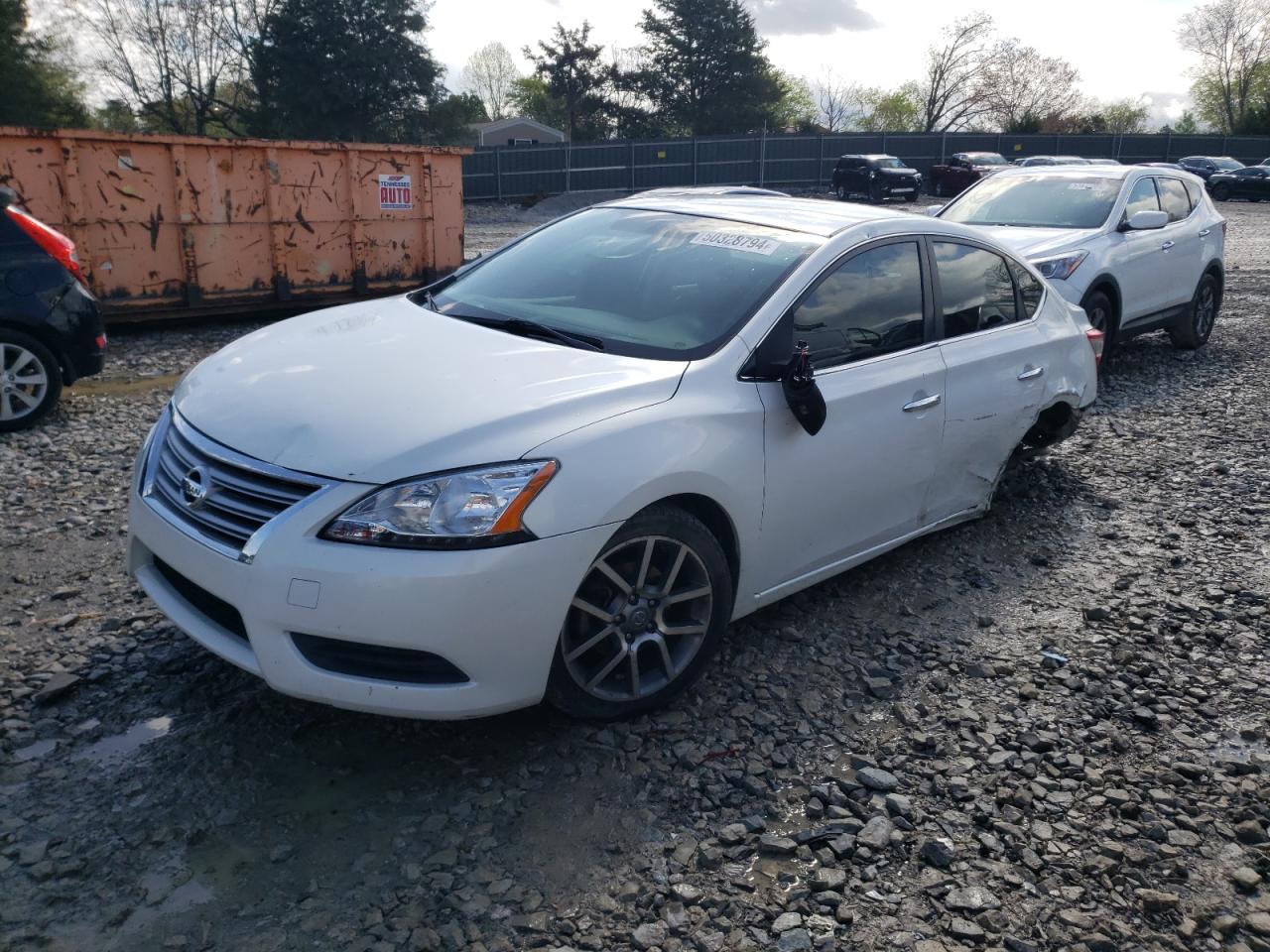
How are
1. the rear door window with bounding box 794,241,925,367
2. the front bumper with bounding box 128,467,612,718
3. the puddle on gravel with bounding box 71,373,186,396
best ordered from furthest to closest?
the puddle on gravel with bounding box 71,373,186,396, the rear door window with bounding box 794,241,925,367, the front bumper with bounding box 128,467,612,718

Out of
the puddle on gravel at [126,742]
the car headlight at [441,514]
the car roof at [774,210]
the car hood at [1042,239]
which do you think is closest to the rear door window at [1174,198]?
the car hood at [1042,239]

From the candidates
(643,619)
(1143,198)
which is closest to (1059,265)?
(1143,198)

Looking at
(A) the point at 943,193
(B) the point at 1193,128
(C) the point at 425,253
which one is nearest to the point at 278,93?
(A) the point at 943,193

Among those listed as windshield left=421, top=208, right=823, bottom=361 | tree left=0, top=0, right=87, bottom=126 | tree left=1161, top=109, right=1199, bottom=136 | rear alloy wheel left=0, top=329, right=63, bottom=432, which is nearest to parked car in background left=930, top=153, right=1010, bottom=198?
tree left=0, top=0, right=87, bottom=126

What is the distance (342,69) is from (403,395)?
39.3m

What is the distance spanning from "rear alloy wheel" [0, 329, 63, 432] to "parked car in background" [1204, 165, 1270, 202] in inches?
1643

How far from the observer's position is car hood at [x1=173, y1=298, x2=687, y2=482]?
115 inches

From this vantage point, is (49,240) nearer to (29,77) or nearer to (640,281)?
(640,281)

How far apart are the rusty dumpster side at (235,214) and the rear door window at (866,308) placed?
7.81 metres

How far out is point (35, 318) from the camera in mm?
6535

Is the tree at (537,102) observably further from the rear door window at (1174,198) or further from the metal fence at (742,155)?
the rear door window at (1174,198)

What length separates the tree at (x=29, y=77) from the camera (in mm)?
32219

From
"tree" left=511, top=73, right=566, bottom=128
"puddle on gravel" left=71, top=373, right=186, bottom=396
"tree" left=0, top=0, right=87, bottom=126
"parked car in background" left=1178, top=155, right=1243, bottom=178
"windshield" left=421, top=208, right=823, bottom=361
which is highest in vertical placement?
"tree" left=511, top=73, right=566, bottom=128

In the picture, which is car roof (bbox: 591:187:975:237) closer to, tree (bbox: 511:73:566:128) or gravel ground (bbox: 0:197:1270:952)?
gravel ground (bbox: 0:197:1270:952)
